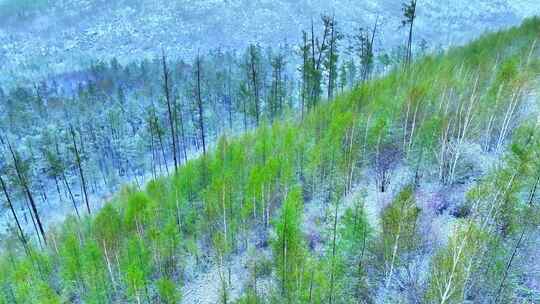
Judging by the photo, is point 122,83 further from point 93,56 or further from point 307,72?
point 307,72

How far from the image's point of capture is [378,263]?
22.4 m

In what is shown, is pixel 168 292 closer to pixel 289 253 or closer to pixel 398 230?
pixel 289 253

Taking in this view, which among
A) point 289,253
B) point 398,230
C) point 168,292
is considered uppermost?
point 398,230

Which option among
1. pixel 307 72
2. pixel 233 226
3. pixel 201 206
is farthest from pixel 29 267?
pixel 307 72

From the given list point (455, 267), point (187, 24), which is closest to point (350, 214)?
point (455, 267)

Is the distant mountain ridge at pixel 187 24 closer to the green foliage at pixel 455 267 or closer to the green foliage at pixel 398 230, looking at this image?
the green foliage at pixel 398 230

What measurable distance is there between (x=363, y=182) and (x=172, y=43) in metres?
85.5

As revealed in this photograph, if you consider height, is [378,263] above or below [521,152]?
below

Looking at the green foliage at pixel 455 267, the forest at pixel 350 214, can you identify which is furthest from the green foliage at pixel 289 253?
the green foliage at pixel 455 267

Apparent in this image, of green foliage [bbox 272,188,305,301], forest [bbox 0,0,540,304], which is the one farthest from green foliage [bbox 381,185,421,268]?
→ green foliage [bbox 272,188,305,301]

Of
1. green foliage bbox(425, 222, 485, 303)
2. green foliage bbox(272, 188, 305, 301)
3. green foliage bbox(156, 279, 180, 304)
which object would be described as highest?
green foliage bbox(425, 222, 485, 303)

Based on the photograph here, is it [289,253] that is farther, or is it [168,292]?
[168,292]

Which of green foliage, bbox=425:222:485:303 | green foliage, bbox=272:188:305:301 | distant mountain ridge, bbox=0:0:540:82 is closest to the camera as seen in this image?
green foliage, bbox=425:222:485:303

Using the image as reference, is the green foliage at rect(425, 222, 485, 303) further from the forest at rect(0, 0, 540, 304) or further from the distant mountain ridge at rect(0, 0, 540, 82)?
the distant mountain ridge at rect(0, 0, 540, 82)
